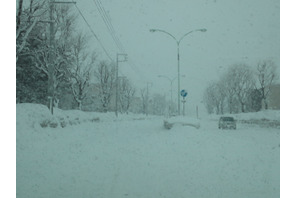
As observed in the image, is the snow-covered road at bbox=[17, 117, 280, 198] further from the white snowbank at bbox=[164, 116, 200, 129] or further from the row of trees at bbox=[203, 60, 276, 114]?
the white snowbank at bbox=[164, 116, 200, 129]

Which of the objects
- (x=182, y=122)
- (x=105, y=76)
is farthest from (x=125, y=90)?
(x=182, y=122)

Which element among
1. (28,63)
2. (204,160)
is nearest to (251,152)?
(204,160)

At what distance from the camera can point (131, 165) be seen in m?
5.77

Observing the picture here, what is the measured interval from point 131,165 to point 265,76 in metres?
3.55

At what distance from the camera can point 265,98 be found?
645 centimetres

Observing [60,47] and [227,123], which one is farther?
[60,47]

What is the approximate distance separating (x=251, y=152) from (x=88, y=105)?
19.6 meters

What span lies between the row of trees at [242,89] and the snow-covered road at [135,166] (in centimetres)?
82

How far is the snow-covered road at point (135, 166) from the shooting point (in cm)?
484

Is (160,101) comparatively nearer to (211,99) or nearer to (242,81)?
(211,99)

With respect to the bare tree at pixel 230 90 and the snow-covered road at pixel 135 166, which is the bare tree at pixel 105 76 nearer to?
the snow-covered road at pixel 135 166

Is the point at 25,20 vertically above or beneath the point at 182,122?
above

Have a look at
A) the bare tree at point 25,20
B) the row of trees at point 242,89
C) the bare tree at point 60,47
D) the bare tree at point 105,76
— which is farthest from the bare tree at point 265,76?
the bare tree at point 25,20

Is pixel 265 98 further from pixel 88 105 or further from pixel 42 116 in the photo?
pixel 88 105
